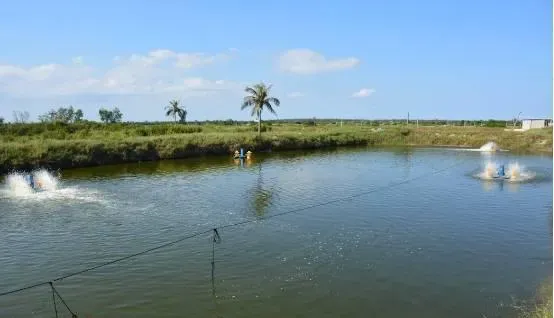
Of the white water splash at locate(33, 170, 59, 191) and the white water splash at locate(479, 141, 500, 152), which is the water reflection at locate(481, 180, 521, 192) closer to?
the white water splash at locate(33, 170, 59, 191)

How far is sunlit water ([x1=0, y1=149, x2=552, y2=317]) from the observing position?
13.1 metres

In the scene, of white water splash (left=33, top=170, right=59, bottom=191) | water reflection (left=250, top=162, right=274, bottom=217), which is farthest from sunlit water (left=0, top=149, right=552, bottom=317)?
white water splash (left=33, top=170, right=59, bottom=191)

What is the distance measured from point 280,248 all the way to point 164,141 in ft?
122

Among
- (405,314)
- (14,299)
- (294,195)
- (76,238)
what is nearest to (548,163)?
(294,195)

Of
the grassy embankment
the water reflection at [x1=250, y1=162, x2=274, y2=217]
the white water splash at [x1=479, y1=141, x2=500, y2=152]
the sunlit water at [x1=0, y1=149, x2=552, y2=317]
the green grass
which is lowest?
the green grass

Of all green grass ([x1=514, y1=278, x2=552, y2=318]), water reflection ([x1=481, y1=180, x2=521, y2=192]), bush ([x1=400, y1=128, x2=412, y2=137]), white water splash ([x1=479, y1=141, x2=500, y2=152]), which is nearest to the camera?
green grass ([x1=514, y1=278, x2=552, y2=318])

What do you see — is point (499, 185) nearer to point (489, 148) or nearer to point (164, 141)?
point (164, 141)

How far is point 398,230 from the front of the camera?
20.6 m

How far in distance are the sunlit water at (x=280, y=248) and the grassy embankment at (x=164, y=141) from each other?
9.26 metres

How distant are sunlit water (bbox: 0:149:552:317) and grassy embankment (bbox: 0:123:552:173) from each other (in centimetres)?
926

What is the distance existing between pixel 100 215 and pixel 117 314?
11.6 metres

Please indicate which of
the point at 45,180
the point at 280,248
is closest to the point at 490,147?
the point at 280,248

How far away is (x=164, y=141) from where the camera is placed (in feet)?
171

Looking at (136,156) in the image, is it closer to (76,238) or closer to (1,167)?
(1,167)
